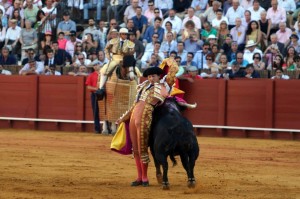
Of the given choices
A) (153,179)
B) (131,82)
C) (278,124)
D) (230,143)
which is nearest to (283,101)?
(278,124)

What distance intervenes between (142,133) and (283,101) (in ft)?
26.5

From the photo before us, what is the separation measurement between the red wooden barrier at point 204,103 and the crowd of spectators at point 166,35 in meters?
0.26

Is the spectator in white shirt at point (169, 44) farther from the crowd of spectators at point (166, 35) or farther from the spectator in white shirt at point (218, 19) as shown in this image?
the spectator in white shirt at point (218, 19)

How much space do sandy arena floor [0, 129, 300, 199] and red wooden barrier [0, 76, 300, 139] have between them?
0.83m

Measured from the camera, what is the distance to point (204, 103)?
18.1 metres

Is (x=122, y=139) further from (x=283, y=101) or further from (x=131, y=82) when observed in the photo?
(x=283, y=101)

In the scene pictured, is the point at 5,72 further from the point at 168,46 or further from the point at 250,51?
the point at 250,51

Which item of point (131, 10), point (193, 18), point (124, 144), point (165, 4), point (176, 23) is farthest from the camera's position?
point (131, 10)

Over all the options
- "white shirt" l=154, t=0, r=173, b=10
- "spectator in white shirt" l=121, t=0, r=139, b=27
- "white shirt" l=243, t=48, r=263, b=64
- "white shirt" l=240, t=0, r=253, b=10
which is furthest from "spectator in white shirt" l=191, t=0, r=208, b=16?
"white shirt" l=243, t=48, r=263, b=64

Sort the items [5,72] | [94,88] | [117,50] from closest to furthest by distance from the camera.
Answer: [117,50]
[94,88]
[5,72]

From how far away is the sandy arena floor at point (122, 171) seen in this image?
371 inches

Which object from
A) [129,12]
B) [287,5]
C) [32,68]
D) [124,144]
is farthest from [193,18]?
[124,144]

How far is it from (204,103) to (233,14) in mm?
2102

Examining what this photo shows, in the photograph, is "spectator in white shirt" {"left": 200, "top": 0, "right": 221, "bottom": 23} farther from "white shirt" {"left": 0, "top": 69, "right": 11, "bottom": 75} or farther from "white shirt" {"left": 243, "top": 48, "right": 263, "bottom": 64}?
"white shirt" {"left": 0, "top": 69, "right": 11, "bottom": 75}
